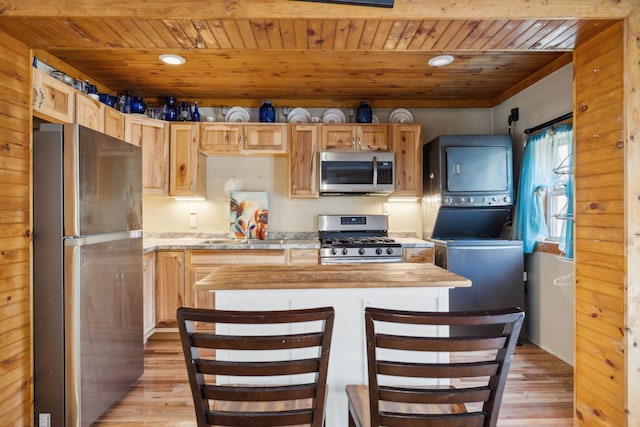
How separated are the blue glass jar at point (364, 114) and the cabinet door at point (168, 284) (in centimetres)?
227

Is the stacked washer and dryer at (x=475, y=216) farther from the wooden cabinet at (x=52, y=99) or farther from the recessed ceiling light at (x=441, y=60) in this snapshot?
the wooden cabinet at (x=52, y=99)

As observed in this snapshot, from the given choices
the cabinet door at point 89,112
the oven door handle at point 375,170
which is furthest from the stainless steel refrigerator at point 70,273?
the oven door handle at point 375,170

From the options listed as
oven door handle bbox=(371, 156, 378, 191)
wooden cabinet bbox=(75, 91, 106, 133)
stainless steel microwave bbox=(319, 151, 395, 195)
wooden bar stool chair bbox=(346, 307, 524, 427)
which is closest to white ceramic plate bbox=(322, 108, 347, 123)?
stainless steel microwave bbox=(319, 151, 395, 195)

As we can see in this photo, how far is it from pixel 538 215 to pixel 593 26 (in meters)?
1.87

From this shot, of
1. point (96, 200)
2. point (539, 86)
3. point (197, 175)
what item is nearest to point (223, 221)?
point (197, 175)

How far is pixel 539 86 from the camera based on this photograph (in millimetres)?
3260

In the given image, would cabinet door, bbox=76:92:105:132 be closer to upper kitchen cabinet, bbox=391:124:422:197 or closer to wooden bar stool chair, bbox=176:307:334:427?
wooden bar stool chair, bbox=176:307:334:427

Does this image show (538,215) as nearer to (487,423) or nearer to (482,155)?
(482,155)

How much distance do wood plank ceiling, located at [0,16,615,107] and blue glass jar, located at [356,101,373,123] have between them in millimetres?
136

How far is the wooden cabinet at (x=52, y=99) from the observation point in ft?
7.36

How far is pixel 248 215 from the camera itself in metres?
4.01

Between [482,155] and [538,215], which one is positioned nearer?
[538,215]

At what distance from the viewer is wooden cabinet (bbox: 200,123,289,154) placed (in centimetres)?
371

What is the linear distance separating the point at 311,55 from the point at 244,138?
1194 millimetres
